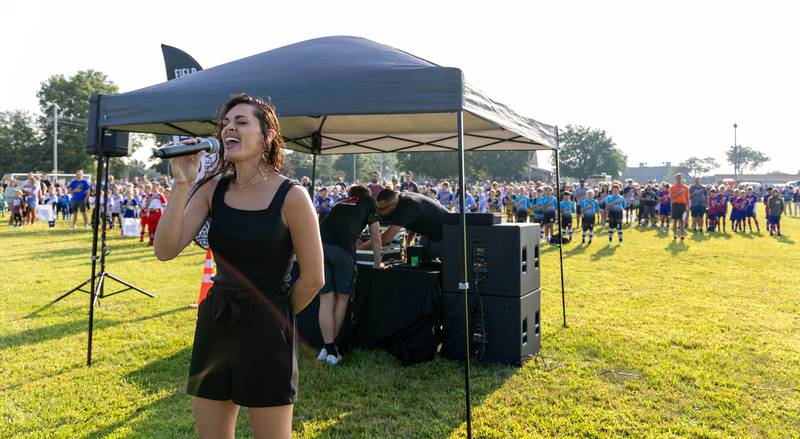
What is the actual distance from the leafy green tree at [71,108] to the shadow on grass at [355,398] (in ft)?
211

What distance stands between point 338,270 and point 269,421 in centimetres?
312

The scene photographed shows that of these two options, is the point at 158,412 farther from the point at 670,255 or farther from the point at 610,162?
the point at 610,162

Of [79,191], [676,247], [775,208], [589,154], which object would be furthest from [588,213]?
[589,154]

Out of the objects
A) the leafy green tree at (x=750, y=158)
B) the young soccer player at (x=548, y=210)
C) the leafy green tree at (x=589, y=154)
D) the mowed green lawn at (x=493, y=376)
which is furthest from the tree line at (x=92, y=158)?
the leafy green tree at (x=750, y=158)

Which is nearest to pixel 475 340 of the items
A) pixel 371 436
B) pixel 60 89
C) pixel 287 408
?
pixel 371 436

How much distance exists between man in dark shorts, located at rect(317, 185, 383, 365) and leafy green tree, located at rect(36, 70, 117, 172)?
212ft

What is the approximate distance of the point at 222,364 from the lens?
6.78ft

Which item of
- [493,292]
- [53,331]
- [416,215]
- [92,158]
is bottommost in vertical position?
[53,331]

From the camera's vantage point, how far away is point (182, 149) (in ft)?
6.66

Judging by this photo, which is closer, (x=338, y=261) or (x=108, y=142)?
(x=338, y=261)

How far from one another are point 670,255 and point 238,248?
45.8 ft

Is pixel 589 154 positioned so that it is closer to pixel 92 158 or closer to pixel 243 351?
pixel 92 158

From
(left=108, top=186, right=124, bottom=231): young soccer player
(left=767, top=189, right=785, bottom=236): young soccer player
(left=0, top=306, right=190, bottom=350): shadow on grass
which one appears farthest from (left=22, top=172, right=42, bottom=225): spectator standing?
(left=767, top=189, right=785, bottom=236): young soccer player

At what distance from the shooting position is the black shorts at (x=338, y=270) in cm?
516
